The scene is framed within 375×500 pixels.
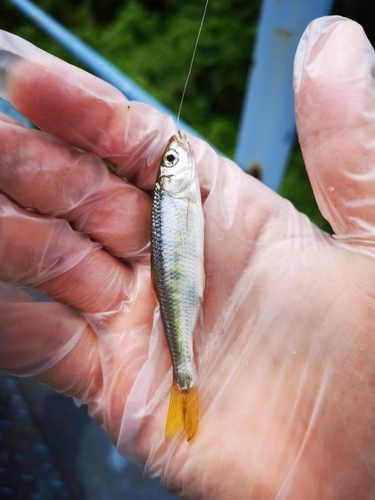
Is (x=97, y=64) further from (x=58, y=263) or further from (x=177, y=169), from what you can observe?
(x=58, y=263)

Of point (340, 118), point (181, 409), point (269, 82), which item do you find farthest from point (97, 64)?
point (181, 409)

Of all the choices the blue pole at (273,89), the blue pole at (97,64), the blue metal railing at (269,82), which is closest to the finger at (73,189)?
the blue pole at (97,64)

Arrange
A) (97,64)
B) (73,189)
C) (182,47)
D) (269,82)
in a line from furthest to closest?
(182,47) → (97,64) → (269,82) → (73,189)

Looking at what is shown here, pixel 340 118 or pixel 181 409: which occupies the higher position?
pixel 340 118

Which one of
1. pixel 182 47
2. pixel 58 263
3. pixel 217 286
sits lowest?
pixel 58 263

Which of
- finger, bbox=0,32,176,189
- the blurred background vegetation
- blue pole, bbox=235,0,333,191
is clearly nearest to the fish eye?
finger, bbox=0,32,176,189

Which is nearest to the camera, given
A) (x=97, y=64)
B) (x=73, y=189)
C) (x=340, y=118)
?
(x=340, y=118)

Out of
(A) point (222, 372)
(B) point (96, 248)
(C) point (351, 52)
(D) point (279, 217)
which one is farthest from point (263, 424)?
(C) point (351, 52)
